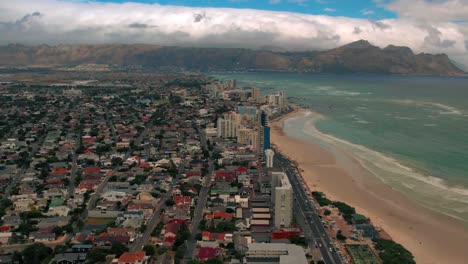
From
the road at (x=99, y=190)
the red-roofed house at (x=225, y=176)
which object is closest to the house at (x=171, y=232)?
the road at (x=99, y=190)

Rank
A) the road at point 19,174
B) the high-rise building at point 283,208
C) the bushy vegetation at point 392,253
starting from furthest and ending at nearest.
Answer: the road at point 19,174, the high-rise building at point 283,208, the bushy vegetation at point 392,253

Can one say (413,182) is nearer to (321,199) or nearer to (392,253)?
(321,199)

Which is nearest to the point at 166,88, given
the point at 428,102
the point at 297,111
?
the point at 297,111

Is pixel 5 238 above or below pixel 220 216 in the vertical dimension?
below

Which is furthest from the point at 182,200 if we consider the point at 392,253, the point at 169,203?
the point at 392,253

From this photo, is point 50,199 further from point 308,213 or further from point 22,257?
point 308,213

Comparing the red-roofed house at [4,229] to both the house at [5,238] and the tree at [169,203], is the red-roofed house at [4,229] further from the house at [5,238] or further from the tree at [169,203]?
the tree at [169,203]

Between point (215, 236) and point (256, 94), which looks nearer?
point (215, 236)
